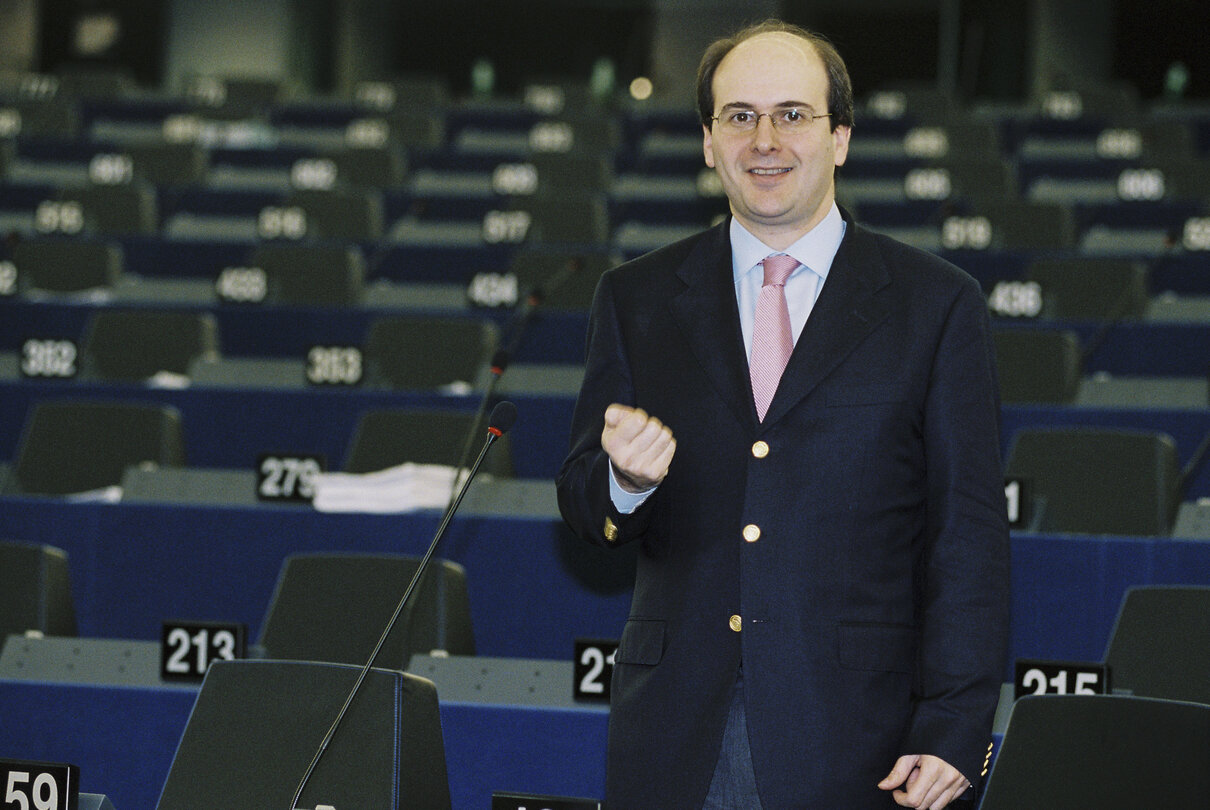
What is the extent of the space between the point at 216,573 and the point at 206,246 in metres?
4.00

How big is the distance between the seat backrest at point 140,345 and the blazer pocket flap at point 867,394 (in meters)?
4.09

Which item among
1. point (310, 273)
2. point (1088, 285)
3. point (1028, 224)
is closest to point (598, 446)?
point (1088, 285)

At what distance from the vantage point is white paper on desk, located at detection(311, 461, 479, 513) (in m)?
3.68

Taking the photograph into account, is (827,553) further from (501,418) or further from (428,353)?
(428,353)

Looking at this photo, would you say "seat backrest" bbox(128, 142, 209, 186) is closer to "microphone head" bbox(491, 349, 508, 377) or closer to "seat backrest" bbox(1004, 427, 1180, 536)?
"seat backrest" bbox(1004, 427, 1180, 536)

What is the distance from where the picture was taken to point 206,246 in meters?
7.46

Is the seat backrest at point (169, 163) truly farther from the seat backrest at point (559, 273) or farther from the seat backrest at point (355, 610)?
the seat backrest at point (355, 610)

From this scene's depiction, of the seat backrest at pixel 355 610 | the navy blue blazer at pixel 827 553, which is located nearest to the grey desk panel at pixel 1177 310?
the seat backrest at pixel 355 610

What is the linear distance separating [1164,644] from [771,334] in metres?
1.33

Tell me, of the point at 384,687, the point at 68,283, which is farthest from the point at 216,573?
the point at 68,283

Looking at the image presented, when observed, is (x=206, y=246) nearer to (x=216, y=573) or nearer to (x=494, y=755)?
(x=216, y=573)

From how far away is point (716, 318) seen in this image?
182 cm

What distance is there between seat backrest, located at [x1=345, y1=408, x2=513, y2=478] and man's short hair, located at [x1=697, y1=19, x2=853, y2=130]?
7.65 feet

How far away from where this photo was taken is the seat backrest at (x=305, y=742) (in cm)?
218
